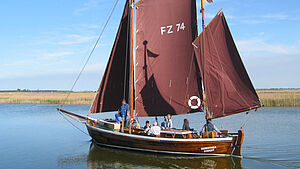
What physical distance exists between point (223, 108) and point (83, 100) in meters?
34.8

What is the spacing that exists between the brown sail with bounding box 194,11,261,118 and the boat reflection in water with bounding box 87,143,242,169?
2097 millimetres

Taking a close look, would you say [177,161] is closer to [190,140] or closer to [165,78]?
[190,140]

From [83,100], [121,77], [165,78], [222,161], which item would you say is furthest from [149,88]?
[83,100]

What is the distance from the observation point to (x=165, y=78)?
14.5 meters

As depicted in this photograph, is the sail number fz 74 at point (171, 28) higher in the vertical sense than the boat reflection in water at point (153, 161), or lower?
higher

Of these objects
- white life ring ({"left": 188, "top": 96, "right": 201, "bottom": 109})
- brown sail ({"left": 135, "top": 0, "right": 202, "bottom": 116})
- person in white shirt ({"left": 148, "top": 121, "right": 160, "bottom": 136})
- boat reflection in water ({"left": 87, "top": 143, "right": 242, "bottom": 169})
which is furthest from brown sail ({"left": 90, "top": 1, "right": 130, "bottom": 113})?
white life ring ({"left": 188, "top": 96, "right": 201, "bottom": 109})

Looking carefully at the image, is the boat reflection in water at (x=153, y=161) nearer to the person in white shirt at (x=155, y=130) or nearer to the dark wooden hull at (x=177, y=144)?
the dark wooden hull at (x=177, y=144)

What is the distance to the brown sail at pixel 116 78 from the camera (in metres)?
15.8

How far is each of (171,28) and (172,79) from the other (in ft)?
8.57

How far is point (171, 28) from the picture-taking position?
1455 cm

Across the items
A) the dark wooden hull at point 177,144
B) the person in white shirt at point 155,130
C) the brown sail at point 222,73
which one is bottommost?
the dark wooden hull at point 177,144

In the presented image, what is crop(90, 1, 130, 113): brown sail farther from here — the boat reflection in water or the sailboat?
the boat reflection in water

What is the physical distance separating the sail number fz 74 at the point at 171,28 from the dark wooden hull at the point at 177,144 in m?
5.43

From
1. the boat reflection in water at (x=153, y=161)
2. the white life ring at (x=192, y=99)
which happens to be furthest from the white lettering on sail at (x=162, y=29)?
the boat reflection in water at (x=153, y=161)
